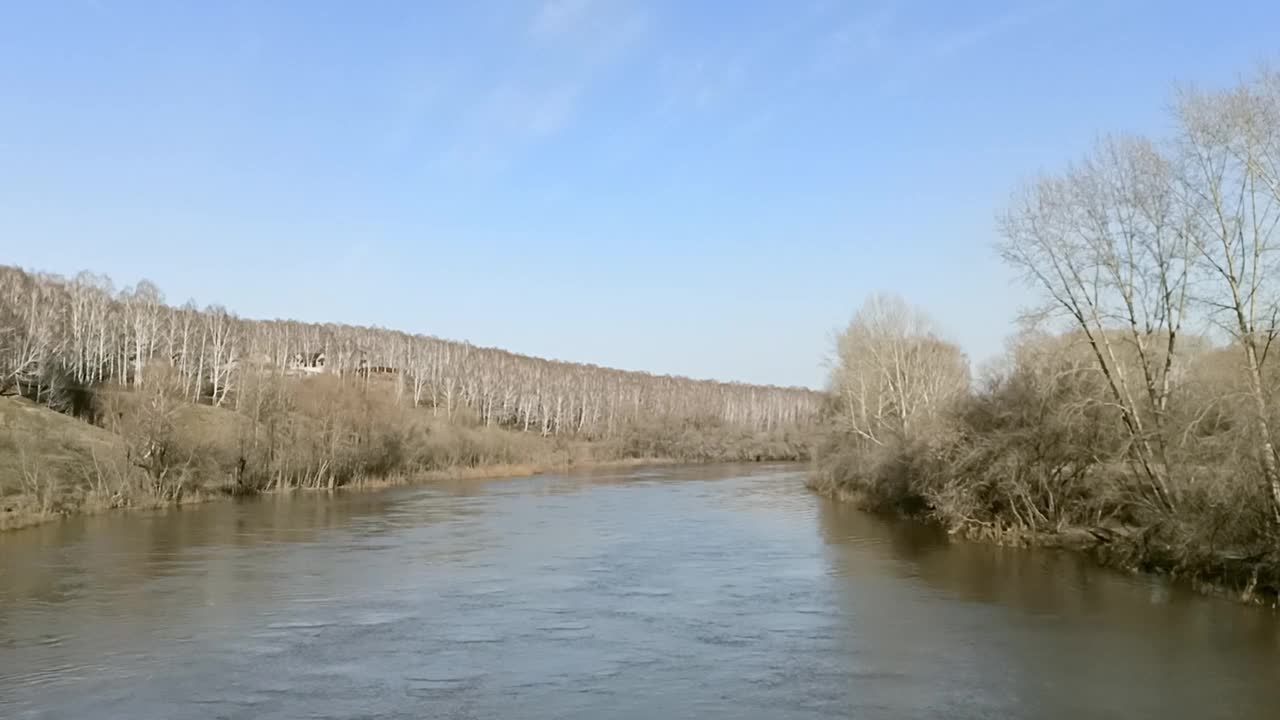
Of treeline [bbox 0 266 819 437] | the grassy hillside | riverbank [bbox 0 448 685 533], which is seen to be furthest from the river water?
treeline [bbox 0 266 819 437]

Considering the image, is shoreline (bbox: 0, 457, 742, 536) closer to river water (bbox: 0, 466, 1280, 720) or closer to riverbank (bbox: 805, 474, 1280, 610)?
river water (bbox: 0, 466, 1280, 720)

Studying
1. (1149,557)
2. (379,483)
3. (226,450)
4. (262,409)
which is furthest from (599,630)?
(379,483)

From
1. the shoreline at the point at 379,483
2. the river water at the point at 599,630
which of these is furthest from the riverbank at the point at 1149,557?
the shoreline at the point at 379,483

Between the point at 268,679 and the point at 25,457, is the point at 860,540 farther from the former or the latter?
the point at 25,457

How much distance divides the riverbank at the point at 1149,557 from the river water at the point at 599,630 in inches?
23.9

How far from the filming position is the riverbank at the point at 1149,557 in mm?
17312

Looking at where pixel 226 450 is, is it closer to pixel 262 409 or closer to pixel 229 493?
pixel 229 493

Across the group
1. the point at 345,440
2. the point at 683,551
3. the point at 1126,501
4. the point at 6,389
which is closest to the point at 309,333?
the point at 6,389

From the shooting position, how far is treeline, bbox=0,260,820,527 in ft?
126

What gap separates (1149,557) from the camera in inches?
846

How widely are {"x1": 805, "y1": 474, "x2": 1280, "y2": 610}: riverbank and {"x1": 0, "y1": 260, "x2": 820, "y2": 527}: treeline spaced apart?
102ft

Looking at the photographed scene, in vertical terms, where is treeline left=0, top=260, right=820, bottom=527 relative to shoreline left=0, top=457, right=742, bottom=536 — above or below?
above

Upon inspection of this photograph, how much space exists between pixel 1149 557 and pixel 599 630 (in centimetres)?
1348

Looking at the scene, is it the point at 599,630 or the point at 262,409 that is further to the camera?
the point at 262,409
